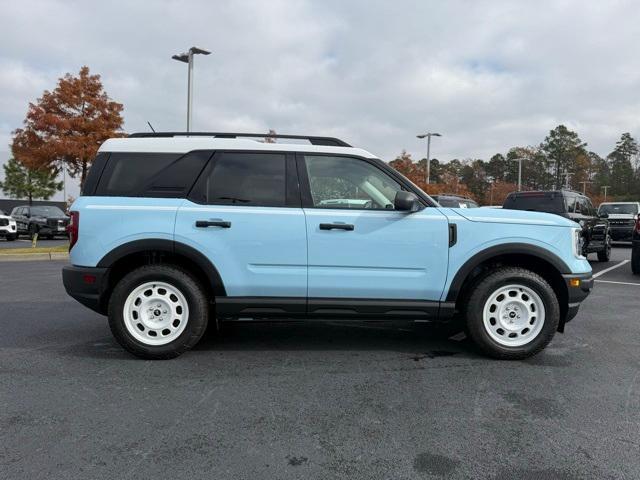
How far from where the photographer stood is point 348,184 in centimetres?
446

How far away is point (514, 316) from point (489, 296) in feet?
1.07

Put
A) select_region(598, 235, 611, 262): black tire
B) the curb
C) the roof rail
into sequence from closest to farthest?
1. the roof rail
2. the curb
3. select_region(598, 235, 611, 262): black tire

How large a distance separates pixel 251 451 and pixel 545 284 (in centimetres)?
297

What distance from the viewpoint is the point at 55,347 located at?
4.73 metres

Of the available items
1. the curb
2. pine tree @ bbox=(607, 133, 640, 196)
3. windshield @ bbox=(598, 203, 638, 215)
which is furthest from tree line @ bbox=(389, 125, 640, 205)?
the curb

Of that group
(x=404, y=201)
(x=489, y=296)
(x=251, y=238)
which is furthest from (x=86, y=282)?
(x=489, y=296)

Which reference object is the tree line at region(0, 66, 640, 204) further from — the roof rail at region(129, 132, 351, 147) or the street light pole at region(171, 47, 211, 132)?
the street light pole at region(171, 47, 211, 132)

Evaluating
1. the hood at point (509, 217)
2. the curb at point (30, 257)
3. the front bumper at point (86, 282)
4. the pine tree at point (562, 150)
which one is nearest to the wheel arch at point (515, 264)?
the hood at point (509, 217)

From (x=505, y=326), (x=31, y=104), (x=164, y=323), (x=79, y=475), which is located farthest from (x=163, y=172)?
(x=31, y=104)

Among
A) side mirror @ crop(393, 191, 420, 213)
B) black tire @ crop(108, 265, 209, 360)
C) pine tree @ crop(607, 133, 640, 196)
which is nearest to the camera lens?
side mirror @ crop(393, 191, 420, 213)

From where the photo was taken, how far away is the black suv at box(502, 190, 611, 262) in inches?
449

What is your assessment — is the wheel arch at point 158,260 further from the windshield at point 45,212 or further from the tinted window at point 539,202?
the windshield at point 45,212

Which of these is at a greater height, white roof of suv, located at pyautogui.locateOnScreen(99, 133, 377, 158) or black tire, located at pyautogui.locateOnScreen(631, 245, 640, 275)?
white roof of suv, located at pyautogui.locateOnScreen(99, 133, 377, 158)

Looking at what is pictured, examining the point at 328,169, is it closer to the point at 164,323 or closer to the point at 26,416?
the point at 164,323
